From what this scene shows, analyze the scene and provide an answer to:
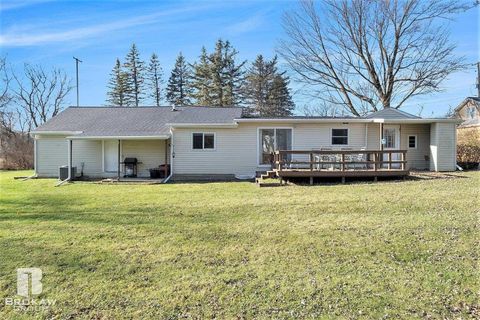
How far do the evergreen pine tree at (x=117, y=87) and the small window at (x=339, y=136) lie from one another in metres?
28.6

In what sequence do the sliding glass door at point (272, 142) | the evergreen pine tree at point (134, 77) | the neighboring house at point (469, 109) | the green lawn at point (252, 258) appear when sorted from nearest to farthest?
the green lawn at point (252, 258) → the sliding glass door at point (272, 142) → the neighboring house at point (469, 109) → the evergreen pine tree at point (134, 77)

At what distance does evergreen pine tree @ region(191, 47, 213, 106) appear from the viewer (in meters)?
33.2

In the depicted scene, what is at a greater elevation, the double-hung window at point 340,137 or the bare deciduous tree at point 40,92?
the bare deciduous tree at point 40,92

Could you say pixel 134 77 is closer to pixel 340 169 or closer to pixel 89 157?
pixel 89 157

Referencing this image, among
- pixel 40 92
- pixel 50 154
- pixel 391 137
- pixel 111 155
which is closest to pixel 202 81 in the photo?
pixel 40 92

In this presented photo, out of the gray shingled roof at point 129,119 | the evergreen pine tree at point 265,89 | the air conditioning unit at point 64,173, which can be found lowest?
the air conditioning unit at point 64,173

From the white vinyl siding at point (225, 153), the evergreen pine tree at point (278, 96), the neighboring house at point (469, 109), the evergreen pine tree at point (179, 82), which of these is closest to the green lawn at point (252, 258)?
the white vinyl siding at point (225, 153)

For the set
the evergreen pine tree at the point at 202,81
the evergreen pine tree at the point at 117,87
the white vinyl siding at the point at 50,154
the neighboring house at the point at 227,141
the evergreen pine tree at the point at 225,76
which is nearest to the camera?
the neighboring house at the point at 227,141

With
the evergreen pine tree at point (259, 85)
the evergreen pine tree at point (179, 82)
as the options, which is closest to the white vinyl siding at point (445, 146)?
the evergreen pine tree at point (259, 85)

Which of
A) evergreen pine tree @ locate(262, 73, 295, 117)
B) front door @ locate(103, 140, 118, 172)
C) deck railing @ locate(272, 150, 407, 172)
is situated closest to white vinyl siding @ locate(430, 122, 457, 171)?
deck railing @ locate(272, 150, 407, 172)

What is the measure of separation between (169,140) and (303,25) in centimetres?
1616

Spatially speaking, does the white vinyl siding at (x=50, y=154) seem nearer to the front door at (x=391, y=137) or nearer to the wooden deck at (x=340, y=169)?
the wooden deck at (x=340, y=169)

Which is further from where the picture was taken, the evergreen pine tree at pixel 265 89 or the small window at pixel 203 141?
the evergreen pine tree at pixel 265 89

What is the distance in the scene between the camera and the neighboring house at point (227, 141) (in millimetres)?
14406
